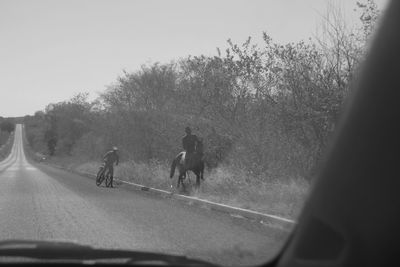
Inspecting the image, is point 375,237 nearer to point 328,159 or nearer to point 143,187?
point 328,159

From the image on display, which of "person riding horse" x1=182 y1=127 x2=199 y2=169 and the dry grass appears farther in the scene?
"person riding horse" x1=182 y1=127 x2=199 y2=169

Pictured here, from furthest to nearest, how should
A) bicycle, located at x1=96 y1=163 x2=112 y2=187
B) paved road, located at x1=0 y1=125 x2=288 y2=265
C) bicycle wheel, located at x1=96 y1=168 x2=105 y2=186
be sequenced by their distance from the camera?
bicycle wheel, located at x1=96 y1=168 x2=105 y2=186
bicycle, located at x1=96 y1=163 x2=112 y2=187
paved road, located at x1=0 y1=125 x2=288 y2=265

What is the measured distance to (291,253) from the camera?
10.4 ft

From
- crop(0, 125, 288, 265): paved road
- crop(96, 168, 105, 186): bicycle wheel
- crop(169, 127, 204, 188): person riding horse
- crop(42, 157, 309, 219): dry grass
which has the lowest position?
crop(0, 125, 288, 265): paved road

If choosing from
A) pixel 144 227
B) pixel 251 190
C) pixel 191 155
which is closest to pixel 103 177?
pixel 191 155

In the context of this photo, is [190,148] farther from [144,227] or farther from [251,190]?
[144,227]

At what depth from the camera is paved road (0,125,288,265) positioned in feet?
24.6

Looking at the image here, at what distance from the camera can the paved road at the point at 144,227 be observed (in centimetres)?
751

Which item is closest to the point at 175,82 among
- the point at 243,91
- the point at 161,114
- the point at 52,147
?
the point at 161,114

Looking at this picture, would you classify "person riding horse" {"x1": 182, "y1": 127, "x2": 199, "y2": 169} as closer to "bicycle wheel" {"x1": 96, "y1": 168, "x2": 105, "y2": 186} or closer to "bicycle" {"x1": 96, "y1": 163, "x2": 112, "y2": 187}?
"bicycle" {"x1": 96, "y1": 163, "x2": 112, "y2": 187}

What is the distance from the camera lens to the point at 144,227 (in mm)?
10086

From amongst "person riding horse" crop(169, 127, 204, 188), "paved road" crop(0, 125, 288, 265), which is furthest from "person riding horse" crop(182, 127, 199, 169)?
"paved road" crop(0, 125, 288, 265)

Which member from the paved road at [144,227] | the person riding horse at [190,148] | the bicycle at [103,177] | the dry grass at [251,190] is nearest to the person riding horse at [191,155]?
the person riding horse at [190,148]

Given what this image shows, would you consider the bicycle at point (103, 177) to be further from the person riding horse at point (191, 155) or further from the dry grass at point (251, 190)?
the person riding horse at point (191, 155)
